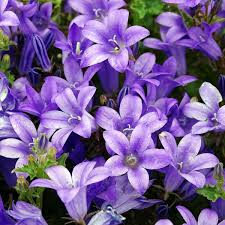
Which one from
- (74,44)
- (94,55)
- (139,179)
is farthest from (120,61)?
(139,179)

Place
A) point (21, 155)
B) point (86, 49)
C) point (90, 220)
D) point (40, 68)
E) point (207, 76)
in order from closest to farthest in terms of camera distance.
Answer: point (90, 220)
point (21, 155)
point (86, 49)
point (40, 68)
point (207, 76)

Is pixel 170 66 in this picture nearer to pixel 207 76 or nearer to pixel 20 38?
pixel 207 76

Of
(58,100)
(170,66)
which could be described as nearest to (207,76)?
(170,66)

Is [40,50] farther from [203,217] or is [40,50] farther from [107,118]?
[203,217]

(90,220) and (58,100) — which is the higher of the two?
(58,100)

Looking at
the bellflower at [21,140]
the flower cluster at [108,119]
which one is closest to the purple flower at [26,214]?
the flower cluster at [108,119]

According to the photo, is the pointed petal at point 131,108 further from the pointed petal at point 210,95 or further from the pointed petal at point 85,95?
the pointed petal at point 210,95
